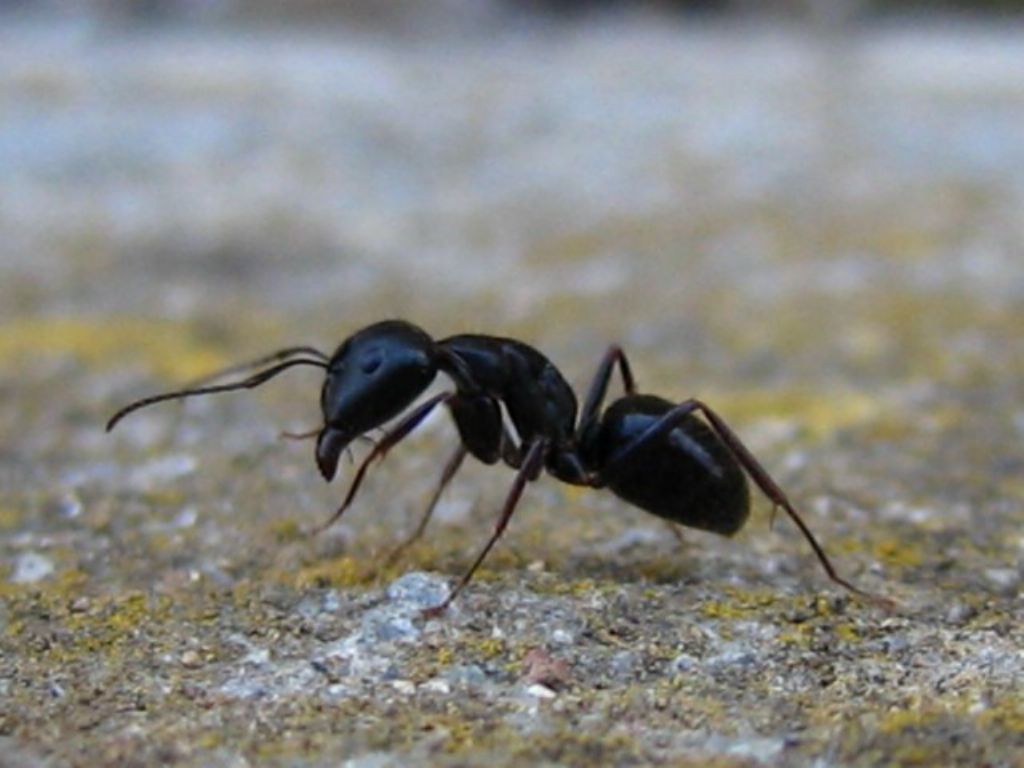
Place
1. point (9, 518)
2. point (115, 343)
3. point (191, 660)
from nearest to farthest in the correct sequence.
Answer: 1. point (191, 660)
2. point (9, 518)
3. point (115, 343)

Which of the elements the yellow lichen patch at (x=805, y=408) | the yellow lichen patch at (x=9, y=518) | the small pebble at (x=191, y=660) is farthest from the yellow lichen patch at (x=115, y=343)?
the small pebble at (x=191, y=660)

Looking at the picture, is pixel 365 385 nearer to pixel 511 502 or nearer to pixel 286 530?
pixel 511 502

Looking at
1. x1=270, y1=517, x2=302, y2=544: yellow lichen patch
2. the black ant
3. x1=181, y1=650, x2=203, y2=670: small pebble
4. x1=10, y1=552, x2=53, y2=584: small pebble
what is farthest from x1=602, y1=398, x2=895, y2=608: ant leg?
x1=10, y1=552, x2=53, y2=584: small pebble

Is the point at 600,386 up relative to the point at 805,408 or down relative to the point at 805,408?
up

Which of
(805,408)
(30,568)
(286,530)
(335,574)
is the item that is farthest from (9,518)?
(805,408)

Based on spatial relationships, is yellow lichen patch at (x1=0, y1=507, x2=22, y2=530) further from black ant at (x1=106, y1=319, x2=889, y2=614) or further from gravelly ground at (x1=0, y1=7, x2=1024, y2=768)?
black ant at (x1=106, y1=319, x2=889, y2=614)

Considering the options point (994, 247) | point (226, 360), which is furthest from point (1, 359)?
point (994, 247)
